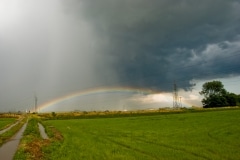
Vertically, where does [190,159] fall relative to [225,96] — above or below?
below

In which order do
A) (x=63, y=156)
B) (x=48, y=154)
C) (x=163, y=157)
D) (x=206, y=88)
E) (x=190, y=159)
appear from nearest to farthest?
(x=190, y=159)
(x=163, y=157)
(x=63, y=156)
(x=48, y=154)
(x=206, y=88)

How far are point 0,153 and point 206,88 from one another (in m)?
172

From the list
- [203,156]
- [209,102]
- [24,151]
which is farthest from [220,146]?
[209,102]

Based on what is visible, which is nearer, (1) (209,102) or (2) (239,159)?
(2) (239,159)

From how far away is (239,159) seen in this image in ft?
55.9

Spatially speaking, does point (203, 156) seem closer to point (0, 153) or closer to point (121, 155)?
point (121, 155)

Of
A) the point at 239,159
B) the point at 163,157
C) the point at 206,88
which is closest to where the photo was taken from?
the point at 239,159

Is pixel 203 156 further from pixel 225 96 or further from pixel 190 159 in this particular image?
pixel 225 96

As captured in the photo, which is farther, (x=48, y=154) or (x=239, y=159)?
(x=48, y=154)

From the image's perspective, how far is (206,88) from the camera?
184 metres

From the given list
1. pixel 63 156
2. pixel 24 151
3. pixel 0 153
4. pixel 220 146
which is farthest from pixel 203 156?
pixel 0 153

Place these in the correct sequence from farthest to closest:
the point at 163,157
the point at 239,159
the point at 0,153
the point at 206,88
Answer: the point at 206,88
the point at 0,153
the point at 163,157
the point at 239,159

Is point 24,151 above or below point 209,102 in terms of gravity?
below

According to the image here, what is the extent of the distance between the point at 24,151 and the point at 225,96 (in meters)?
152
